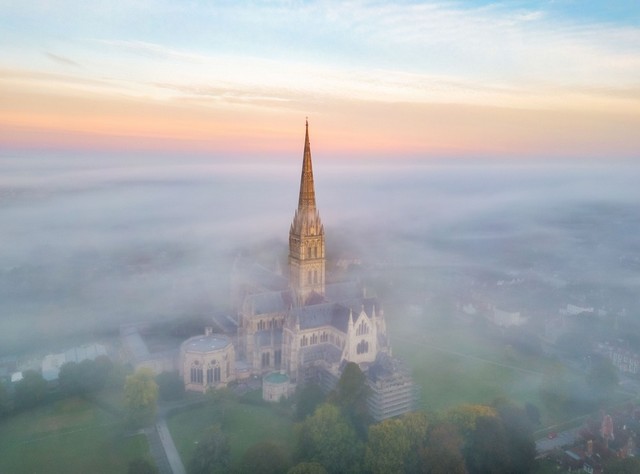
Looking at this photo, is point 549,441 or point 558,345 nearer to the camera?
point 549,441

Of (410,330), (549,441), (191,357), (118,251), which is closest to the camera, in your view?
(549,441)

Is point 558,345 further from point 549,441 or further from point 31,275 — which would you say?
point 31,275

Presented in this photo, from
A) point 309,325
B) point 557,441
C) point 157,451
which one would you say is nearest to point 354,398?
point 309,325

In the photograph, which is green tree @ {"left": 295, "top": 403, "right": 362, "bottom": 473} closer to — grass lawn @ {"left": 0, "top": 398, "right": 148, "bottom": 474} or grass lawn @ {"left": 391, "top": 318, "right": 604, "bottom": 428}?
grass lawn @ {"left": 0, "top": 398, "right": 148, "bottom": 474}

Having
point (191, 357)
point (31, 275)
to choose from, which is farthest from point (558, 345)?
point (31, 275)

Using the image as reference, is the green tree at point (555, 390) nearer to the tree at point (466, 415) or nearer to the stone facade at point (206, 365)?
the tree at point (466, 415)

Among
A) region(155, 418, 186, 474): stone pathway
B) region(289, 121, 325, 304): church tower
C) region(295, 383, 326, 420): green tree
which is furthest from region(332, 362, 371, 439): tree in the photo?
region(289, 121, 325, 304): church tower

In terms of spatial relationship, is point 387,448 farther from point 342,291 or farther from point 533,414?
point 342,291
